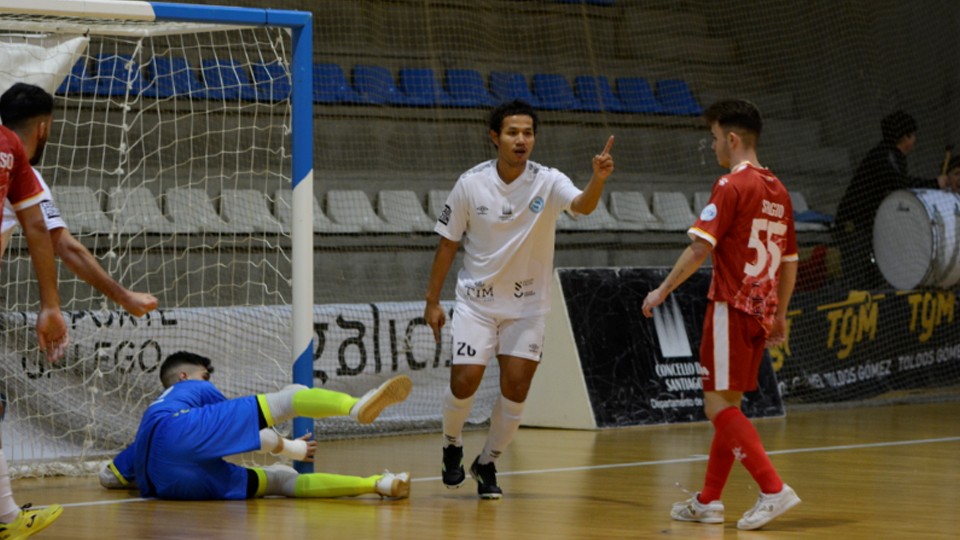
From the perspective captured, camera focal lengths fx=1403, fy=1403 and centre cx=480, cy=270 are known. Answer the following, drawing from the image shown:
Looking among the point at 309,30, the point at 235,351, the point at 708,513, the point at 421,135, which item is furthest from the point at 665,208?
the point at 708,513

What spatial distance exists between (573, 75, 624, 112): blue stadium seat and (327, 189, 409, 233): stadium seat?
3260 millimetres

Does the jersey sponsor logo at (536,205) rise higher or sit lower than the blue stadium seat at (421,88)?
lower

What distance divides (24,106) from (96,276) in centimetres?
71

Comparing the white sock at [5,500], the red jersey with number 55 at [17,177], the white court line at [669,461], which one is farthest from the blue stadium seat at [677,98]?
the white sock at [5,500]

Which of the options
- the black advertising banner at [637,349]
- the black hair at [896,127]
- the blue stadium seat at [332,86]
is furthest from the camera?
the black hair at [896,127]

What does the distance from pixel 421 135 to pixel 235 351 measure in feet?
16.3

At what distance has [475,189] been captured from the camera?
21.8 ft

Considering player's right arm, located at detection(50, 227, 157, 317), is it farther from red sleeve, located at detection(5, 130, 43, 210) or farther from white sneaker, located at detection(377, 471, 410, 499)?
white sneaker, located at detection(377, 471, 410, 499)

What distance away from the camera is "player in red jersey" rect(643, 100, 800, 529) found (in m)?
5.69

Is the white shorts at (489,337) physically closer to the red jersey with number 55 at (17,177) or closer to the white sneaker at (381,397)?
the white sneaker at (381,397)

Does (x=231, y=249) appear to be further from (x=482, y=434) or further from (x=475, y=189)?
(x=475, y=189)

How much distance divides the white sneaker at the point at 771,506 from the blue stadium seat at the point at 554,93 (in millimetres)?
9246

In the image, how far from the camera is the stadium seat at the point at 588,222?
13227 mm

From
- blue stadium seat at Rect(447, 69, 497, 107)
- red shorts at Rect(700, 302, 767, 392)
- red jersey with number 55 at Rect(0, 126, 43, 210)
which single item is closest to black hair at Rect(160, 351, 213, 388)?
red jersey with number 55 at Rect(0, 126, 43, 210)
